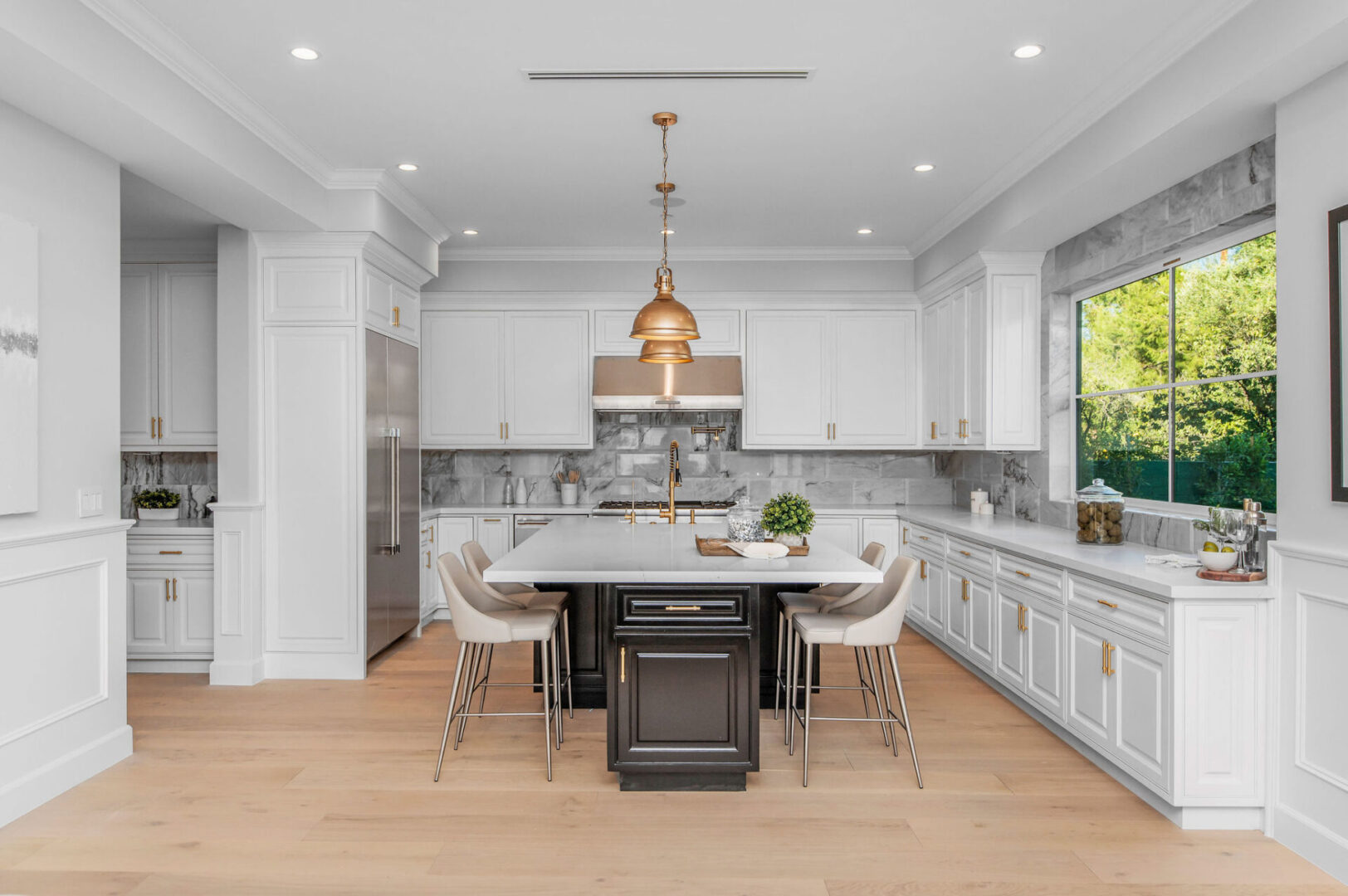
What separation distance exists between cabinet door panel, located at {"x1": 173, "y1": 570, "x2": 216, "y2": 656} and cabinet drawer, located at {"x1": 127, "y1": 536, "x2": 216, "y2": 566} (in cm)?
9

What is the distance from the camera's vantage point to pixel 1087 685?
11.3 ft

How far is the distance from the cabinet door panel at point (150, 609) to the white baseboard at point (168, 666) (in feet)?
0.22

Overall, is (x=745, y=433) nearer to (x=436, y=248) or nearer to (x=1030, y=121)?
(x=436, y=248)

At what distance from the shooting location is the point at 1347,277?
252 cm

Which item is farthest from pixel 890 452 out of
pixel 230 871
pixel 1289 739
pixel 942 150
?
pixel 230 871

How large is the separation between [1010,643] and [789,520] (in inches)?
57.7

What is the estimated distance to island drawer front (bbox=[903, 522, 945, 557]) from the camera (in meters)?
5.35

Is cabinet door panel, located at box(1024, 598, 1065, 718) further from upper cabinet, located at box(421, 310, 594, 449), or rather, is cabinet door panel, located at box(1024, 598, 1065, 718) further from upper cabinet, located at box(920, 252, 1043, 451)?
upper cabinet, located at box(421, 310, 594, 449)

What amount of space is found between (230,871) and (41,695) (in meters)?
1.12

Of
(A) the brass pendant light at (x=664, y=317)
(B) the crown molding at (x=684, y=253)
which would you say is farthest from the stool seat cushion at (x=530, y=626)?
(B) the crown molding at (x=684, y=253)

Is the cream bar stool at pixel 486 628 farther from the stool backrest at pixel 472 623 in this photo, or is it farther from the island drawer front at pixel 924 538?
the island drawer front at pixel 924 538

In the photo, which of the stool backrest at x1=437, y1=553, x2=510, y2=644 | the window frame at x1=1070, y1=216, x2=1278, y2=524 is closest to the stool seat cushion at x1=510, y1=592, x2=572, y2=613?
the stool backrest at x1=437, y1=553, x2=510, y2=644

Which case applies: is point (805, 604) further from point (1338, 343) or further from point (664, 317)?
point (1338, 343)

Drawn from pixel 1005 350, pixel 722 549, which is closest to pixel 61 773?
pixel 722 549
